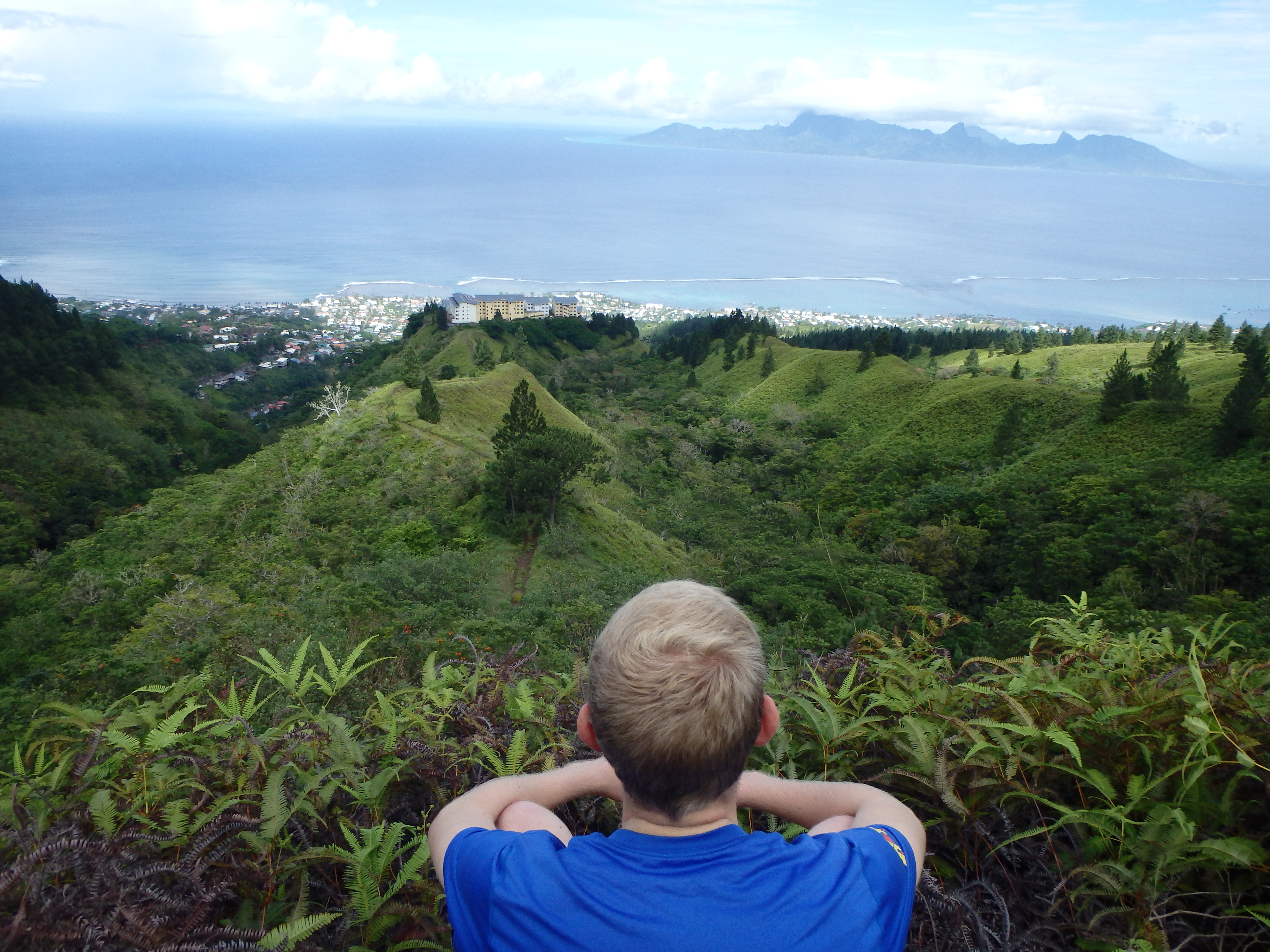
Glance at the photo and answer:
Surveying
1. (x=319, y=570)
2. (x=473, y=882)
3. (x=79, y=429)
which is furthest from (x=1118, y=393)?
(x=79, y=429)

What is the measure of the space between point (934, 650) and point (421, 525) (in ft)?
46.7

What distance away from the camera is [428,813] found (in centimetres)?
209

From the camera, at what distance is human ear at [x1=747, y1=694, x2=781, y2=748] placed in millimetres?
1303

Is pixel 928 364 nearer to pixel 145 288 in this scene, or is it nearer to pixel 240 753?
pixel 240 753

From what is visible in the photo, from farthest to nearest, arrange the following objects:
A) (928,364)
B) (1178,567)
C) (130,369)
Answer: (928,364) → (130,369) → (1178,567)

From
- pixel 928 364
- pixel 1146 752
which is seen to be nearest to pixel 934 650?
pixel 1146 752

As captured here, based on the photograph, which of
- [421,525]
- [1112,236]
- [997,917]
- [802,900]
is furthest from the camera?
[1112,236]

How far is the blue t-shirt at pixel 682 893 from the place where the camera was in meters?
1.09

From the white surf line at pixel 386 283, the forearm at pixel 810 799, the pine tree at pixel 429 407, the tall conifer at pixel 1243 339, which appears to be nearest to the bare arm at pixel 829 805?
the forearm at pixel 810 799

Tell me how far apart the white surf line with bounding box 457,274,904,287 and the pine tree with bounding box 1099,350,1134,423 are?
95032 millimetres

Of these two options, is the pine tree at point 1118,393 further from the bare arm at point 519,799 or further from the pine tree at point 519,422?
the bare arm at point 519,799

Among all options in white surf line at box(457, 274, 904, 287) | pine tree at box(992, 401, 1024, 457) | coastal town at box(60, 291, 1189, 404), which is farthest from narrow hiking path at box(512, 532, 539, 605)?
white surf line at box(457, 274, 904, 287)

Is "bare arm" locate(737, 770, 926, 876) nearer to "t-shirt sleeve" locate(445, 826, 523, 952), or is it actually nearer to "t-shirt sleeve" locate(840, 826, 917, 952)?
"t-shirt sleeve" locate(840, 826, 917, 952)

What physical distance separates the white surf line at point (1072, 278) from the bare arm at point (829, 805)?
133 meters
